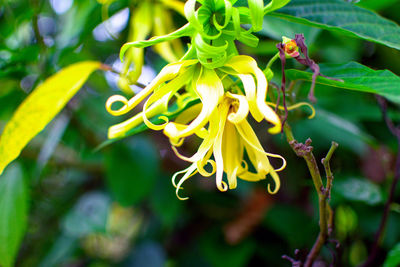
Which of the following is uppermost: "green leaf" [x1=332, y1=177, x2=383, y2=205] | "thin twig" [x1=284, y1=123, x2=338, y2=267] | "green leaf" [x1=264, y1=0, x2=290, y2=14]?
"green leaf" [x1=264, y1=0, x2=290, y2=14]

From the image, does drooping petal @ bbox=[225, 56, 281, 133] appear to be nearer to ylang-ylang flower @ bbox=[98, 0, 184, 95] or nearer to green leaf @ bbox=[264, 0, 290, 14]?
green leaf @ bbox=[264, 0, 290, 14]

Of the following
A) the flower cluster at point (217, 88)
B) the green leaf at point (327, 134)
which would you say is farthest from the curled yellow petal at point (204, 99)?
the green leaf at point (327, 134)

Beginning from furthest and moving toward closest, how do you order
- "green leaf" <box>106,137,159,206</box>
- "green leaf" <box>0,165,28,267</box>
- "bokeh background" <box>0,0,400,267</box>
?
1. "green leaf" <box>106,137,159,206</box>
2. "bokeh background" <box>0,0,400,267</box>
3. "green leaf" <box>0,165,28,267</box>

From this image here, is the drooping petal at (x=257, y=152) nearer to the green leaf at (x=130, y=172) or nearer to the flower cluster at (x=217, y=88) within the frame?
the flower cluster at (x=217, y=88)

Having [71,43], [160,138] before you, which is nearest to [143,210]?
[160,138]

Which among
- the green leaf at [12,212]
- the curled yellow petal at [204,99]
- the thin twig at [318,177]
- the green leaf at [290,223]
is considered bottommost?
the green leaf at [290,223]

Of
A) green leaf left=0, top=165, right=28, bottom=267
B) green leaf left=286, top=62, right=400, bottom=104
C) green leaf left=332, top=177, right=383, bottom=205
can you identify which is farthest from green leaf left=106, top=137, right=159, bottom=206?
green leaf left=286, top=62, right=400, bottom=104

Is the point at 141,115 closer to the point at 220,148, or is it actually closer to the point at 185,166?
the point at 220,148
